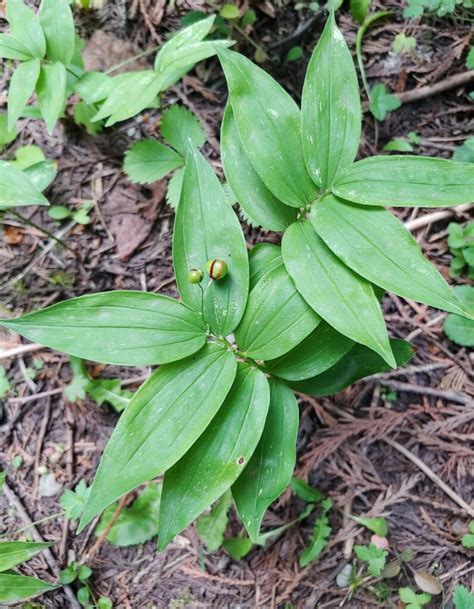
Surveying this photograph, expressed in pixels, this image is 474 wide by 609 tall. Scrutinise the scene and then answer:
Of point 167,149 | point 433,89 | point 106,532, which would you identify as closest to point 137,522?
point 106,532

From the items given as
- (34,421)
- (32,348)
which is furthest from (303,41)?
(34,421)

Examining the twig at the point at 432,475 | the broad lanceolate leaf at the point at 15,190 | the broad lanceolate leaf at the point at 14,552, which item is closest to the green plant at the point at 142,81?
the broad lanceolate leaf at the point at 15,190

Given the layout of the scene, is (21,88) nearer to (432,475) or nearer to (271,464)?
(271,464)

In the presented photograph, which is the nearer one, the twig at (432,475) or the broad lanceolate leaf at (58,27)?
the broad lanceolate leaf at (58,27)

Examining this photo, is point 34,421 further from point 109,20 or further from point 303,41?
point 303,41

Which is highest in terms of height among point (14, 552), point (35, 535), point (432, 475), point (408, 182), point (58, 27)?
point (58, 27)

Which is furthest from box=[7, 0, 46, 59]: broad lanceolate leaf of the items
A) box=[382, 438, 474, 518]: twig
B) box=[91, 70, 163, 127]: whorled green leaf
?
box=[382, 438, 474, 518]: twig

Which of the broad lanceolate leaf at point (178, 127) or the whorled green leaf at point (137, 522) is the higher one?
the broad lanceolate leaf at point (178, 127)

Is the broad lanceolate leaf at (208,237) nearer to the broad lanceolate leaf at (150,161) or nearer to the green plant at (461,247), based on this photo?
the broad lanceolate leaf at (150,161)
